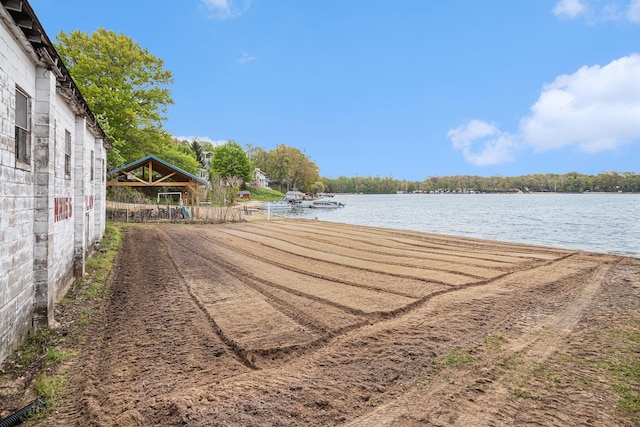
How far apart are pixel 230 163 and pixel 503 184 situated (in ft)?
464

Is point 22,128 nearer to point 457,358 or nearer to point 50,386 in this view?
point 50,386

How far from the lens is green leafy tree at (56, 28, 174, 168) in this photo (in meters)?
28.6

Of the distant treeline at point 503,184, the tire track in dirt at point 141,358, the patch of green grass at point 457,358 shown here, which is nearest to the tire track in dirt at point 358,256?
the patch of green grass at point 457,358

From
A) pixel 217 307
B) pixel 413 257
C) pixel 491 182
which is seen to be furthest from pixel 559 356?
pixel 491 182

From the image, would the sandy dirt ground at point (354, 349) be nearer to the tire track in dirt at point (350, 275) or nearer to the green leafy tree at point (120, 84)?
the tire track in dirt at point (350, 275)

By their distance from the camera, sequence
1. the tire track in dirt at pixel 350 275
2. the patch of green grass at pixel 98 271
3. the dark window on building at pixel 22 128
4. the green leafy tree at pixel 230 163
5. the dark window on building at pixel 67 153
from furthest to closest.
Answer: the green leafy tree at pixel 230 163
the tire track in dirt at pixel 350 275
the dark window on building at pixel 67 153
the patch of green grass at pixel 98 271
the dark window on building at pixel 22 128

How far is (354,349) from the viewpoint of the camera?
5.09 metres

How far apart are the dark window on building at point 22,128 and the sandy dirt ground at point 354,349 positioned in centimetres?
273

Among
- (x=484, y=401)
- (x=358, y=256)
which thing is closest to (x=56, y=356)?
(x=484, y=401)

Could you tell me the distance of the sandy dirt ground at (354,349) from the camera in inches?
143

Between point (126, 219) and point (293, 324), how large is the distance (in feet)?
72.3

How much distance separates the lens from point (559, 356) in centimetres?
500

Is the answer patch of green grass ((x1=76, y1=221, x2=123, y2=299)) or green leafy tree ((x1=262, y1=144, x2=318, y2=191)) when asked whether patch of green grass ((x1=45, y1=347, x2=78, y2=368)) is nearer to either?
patch of green grass ((x1=76, y1=221, x2=123, y2=299))

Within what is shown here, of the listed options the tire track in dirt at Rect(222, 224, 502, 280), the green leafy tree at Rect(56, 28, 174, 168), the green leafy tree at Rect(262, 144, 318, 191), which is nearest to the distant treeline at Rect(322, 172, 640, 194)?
the green leafy tree at Rect(262, 144, 318, 191)
